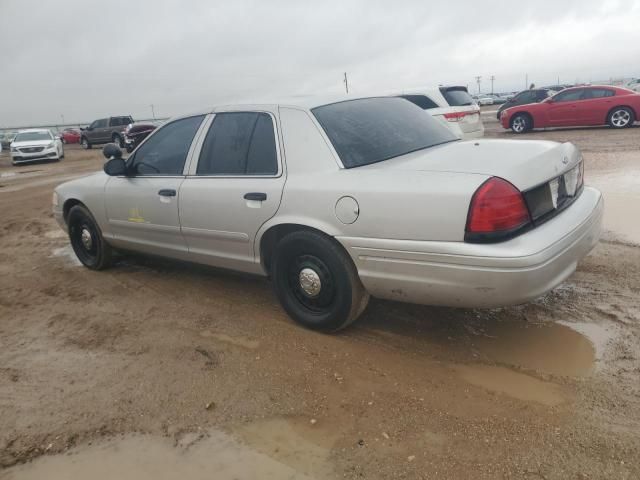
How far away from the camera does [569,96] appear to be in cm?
1514

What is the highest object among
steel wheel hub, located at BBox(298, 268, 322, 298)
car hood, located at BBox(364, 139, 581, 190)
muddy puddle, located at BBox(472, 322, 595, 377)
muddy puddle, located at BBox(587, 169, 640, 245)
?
car hood, located at BBox(364, 139, 581, 190)

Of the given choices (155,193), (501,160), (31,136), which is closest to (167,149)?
(155,193)

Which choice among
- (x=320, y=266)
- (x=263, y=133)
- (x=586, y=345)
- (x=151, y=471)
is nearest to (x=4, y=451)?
(x=151, y=471)

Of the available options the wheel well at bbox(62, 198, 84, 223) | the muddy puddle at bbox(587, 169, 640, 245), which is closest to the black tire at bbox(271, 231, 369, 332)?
the wheel well at bbox(62, 198, 84, 223)

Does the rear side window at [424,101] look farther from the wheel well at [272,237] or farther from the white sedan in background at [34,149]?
the white sedan in background at [34,149]

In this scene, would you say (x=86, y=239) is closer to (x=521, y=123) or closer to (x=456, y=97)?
(x=456, y=97)

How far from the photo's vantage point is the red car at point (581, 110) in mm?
14516

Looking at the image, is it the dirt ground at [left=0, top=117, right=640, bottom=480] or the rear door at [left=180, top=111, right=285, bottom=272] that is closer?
the dirt ground at [left=0, top=117, right=640, bottom=480]

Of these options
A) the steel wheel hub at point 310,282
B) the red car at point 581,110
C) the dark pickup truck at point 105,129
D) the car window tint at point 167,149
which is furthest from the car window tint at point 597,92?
the dark pickup truck at point 105,129

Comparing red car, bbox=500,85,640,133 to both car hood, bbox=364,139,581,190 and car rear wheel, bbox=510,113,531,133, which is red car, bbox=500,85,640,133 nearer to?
car rear wheel, bbox=510,113,531,133

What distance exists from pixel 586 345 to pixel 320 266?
1.67 metres

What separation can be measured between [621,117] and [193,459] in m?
15.8

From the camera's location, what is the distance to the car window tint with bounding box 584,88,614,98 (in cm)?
1468

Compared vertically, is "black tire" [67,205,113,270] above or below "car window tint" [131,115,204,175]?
below
